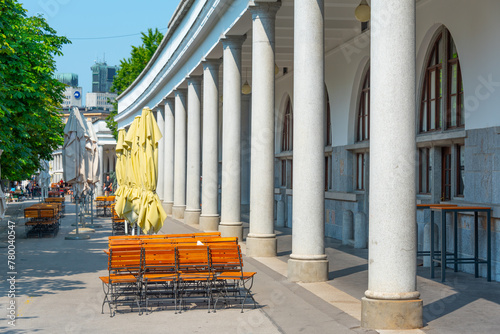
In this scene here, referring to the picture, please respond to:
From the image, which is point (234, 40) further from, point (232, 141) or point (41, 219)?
point (41, 219)

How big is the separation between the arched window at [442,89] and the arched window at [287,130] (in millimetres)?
11655

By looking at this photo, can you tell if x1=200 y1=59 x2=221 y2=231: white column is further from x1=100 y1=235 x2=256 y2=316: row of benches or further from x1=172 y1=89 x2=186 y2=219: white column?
x1=100 y1=235 x2=256 y2=316: row of benches

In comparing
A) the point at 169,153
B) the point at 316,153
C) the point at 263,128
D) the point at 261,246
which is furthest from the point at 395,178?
the point at 169,153

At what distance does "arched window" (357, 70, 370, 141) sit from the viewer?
2031 centimetres

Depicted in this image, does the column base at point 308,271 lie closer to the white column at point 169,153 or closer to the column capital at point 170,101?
the white column at point 169,153

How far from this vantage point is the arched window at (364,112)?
20.3m

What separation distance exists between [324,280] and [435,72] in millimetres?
6035

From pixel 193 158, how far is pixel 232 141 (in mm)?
7327

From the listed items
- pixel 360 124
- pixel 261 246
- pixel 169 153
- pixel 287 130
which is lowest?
pixel 261 246

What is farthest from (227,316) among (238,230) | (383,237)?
(238,230)

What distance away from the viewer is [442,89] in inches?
611

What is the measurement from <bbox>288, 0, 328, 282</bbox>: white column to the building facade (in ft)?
0.06

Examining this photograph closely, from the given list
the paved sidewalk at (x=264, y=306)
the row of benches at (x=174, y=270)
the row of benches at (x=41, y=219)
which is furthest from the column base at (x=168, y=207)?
the row of benches at (x=174, y=270)

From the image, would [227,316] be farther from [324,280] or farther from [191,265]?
[324,280]
